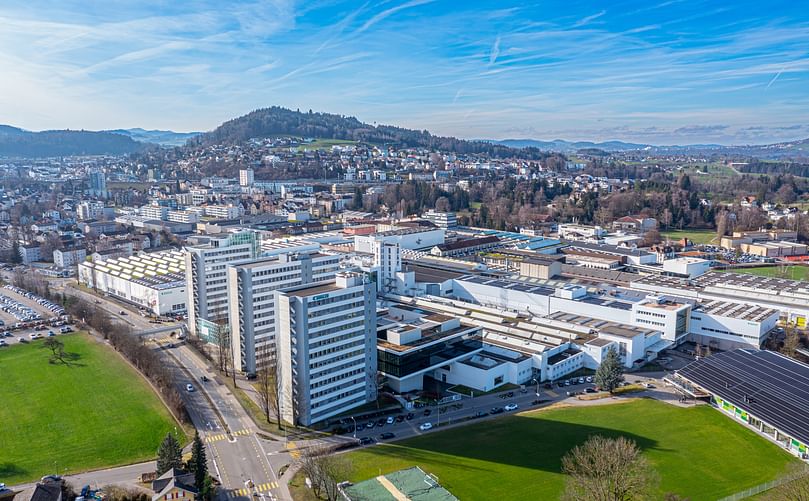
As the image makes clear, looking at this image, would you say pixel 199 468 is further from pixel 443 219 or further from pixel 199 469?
pixel 443 219

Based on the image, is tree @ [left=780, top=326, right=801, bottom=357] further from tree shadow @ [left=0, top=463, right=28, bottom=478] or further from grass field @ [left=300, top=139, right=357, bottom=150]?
grass field @ [left=300, top=139, right=357, bottom=150]

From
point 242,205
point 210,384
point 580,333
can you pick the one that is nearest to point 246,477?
point 210,384

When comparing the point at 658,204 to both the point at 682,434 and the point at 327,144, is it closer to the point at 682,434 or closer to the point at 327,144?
the point at 682,434

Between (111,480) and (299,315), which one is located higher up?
(299,315)

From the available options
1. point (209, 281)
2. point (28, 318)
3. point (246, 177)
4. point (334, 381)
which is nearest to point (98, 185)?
point (246, 177)

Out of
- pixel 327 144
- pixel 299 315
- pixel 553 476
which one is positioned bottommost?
pixel 553 476

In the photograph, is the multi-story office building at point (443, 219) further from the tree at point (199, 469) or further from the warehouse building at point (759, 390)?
the tree at point (199, 469)
